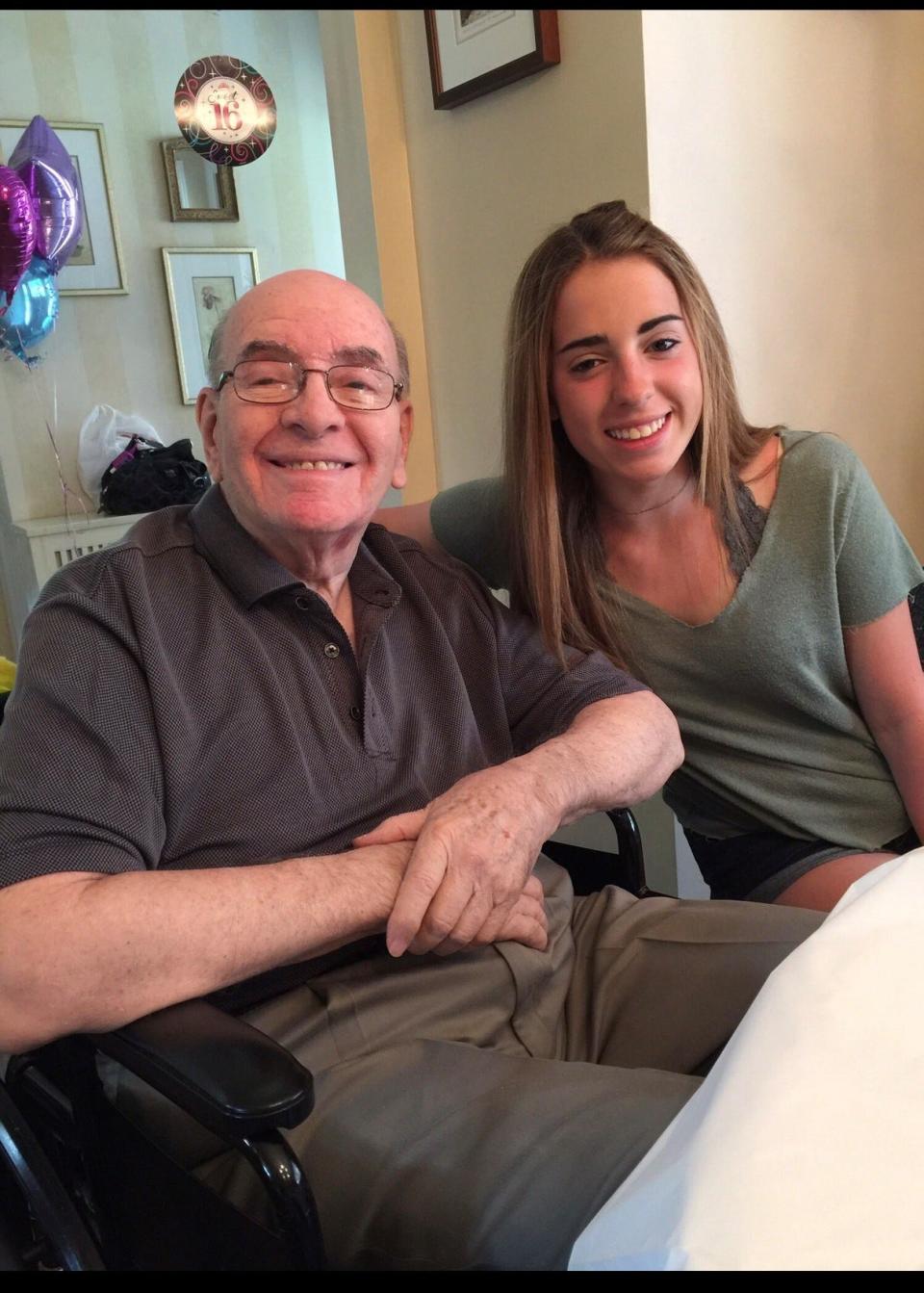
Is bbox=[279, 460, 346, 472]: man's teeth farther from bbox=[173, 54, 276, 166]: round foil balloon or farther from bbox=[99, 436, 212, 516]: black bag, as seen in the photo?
bbox=[99, 436, 212, 516]: black bag

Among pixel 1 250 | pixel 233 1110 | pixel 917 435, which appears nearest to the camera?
pixel 233 1110

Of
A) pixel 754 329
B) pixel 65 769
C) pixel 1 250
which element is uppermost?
pixel 1 250

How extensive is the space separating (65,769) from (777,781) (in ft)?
3.27

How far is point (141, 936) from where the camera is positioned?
0.90m

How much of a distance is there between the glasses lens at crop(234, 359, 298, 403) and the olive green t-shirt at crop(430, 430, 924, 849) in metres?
0.55

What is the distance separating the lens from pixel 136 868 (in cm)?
100

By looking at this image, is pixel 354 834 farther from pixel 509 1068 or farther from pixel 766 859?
pixel 766 859

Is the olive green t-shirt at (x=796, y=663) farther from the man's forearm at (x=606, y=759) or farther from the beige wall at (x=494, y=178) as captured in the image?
the beige wall at (x=494, y=178)

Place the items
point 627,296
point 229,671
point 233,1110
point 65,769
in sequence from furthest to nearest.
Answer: point 627,296 → point 229,671 → point 65,769 → point 233,1110

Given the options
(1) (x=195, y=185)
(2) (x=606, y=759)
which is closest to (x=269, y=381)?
(2) (x=606, y=759)

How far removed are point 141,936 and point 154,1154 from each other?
0.19 meters

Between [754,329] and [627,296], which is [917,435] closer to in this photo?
[754,329]

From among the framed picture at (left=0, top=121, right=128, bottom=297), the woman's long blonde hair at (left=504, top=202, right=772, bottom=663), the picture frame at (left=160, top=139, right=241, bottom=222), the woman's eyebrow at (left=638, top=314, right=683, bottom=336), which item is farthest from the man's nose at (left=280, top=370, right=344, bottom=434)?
the picture frame at (left=160, top=139, right=241, bottom=222)

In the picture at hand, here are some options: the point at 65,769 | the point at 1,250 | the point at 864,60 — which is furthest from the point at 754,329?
the point at 1,250
